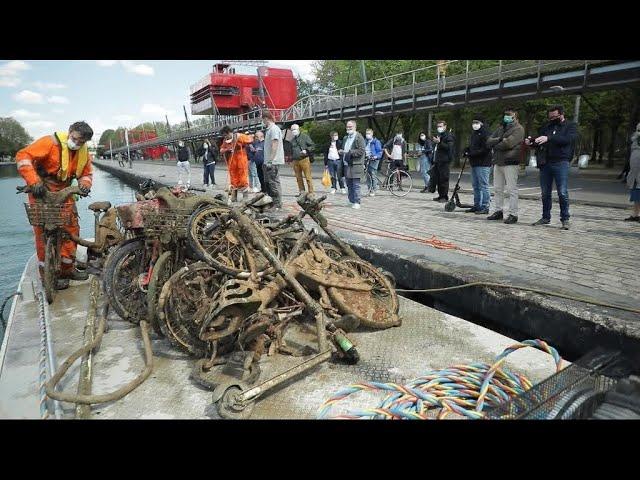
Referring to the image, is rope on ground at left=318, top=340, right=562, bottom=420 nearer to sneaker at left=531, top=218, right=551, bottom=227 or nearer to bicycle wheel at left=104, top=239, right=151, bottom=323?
bicycle wheel at left=104, top=239, right=151, bottom=323

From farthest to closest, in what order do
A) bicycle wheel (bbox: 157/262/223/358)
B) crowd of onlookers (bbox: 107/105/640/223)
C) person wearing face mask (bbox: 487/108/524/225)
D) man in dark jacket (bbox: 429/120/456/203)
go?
man in dark jacket (bbox: 429/120/456/203) → person wearing face mask (bbox: 487/108/524/225) → crowd of onlookers (bbox: 107/105/640/223) → bicycle wheel (bbox: 157/262/223/358)

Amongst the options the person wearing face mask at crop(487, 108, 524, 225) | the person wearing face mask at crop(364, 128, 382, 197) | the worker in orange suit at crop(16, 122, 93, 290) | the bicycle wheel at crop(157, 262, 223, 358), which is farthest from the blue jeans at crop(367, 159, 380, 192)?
the bicycle wheel at crop(157, 262, 223, 358)

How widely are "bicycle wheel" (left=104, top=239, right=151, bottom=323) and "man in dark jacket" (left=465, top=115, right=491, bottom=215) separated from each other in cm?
700

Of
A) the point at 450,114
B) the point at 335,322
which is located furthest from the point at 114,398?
the point at 450,114

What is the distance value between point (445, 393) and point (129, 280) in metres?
3.13

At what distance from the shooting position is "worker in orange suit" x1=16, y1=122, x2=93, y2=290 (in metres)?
4.74

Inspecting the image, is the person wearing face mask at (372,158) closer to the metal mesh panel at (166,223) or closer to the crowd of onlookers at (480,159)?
the crowd of onlookers at (480,159)

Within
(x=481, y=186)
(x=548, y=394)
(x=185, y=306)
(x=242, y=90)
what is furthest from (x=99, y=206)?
(x=242, y=90)

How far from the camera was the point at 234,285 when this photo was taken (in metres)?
3.17

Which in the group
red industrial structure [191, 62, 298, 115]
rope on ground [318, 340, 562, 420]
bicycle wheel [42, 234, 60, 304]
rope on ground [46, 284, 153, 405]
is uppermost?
red industrial structure [191, 62, 298, 115]

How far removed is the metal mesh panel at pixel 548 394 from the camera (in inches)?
80.0

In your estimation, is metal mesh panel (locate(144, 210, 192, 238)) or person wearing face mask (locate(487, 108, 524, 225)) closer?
metal mesh panel (locate(144, 210, 192, 238))

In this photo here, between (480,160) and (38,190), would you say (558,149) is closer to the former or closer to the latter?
(480,160)

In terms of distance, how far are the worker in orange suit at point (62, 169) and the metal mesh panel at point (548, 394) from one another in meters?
5.09
